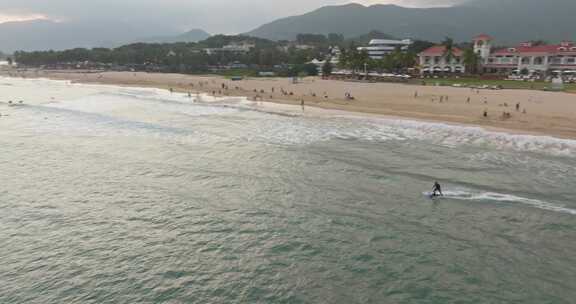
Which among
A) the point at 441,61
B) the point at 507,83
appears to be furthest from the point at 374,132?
the point at 441,61

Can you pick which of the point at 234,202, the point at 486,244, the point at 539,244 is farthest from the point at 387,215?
the point at 234,202

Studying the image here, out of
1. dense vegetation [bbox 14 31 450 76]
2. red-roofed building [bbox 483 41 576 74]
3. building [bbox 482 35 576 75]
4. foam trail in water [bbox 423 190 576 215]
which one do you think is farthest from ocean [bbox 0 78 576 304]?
red-roofed building [bbox 483 41 576 74]

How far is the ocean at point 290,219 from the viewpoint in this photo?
1472 cm

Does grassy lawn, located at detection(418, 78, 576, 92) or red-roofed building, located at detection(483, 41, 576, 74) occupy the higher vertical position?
red-roofed building, located at detection(483, 41, 576, 74)

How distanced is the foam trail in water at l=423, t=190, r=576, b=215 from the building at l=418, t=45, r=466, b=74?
74.3 meters

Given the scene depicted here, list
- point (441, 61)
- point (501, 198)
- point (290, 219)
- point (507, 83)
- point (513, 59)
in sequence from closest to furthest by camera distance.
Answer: point (290, 219), point (501, 198), point (507, 83), point (513, 59), point (441, 61)

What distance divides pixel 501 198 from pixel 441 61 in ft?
266

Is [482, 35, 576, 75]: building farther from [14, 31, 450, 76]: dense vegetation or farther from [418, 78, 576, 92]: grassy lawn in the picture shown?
[14, 31, 450, 76]: dense vegetation

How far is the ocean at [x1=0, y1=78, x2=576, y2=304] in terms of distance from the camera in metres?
14.7

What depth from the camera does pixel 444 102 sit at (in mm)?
52406

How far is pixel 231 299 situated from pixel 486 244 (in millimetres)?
11432

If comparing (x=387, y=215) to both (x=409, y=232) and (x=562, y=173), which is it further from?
(x=562, y=173)

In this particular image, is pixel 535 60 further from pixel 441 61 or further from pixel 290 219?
pixel 290 219

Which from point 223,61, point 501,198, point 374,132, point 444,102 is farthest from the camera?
point 223,61
